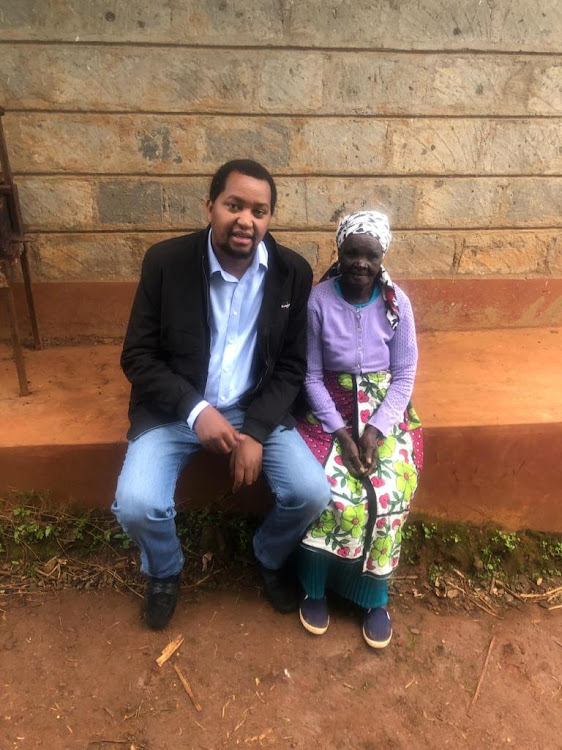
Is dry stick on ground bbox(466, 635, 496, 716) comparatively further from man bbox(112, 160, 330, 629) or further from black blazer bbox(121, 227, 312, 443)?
black blazer bbox(121, 227, 312, 443)

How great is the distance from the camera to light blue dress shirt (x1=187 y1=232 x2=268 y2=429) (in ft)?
7.30

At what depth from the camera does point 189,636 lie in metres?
2.35

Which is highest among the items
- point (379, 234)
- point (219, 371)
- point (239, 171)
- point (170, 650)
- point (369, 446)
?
point (239, 171)

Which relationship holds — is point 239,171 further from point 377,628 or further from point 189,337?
point 377,628

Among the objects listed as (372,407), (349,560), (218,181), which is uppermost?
(218,181)

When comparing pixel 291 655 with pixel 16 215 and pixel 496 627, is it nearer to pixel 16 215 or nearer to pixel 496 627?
pixel 496 627

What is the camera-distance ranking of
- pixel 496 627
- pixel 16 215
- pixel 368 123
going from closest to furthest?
pixel 496 627 < pixel 16 215 < pixel 368 123

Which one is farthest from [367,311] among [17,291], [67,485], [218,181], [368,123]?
[17,291]

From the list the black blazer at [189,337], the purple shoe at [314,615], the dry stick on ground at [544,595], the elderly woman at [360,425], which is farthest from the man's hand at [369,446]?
the dry stick on ground at [544,595]

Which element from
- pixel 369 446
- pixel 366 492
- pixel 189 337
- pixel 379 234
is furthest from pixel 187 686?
pixel 379 234

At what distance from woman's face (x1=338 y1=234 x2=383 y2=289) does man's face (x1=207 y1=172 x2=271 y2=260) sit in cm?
35

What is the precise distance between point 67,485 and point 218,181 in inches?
59.6

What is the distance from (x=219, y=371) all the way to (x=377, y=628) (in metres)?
1.26

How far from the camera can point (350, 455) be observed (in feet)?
7.39
